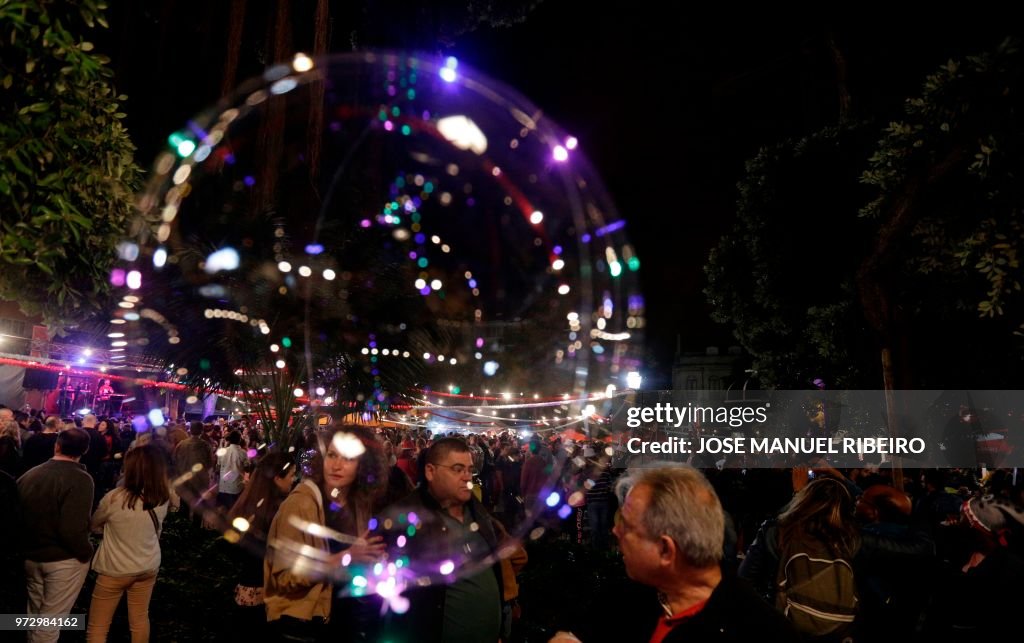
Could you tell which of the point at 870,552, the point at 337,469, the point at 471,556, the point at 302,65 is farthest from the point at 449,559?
the point at 302,65

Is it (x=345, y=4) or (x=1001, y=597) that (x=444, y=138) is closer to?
(x=1001, y=597)

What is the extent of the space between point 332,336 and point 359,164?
1.95 m

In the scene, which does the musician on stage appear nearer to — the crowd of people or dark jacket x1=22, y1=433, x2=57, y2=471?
dark jacket x1=22, y1=433, x2=57, y2=471

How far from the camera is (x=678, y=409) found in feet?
57.2

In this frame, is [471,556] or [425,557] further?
[471,556]

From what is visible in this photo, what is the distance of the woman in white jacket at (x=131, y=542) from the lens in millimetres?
4781

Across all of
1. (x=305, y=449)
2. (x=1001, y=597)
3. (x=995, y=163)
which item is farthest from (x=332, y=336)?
(x=995, y=163)

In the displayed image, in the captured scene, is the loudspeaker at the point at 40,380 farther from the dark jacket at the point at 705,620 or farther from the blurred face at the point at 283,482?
the dark jacket at the point at 705,620

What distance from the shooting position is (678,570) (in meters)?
2.00

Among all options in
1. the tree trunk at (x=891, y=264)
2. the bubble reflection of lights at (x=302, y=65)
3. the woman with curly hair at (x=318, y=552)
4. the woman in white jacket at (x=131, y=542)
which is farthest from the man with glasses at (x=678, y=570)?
the bubble reflection of lights at (x=302, y=65)

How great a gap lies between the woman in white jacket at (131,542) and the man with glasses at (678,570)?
4.27 metres

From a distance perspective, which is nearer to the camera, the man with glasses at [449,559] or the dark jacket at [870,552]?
the man with glasses at [449,559]

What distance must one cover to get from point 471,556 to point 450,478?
18.5 inches

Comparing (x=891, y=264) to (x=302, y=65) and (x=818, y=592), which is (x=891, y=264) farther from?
(x=302, y=65)
